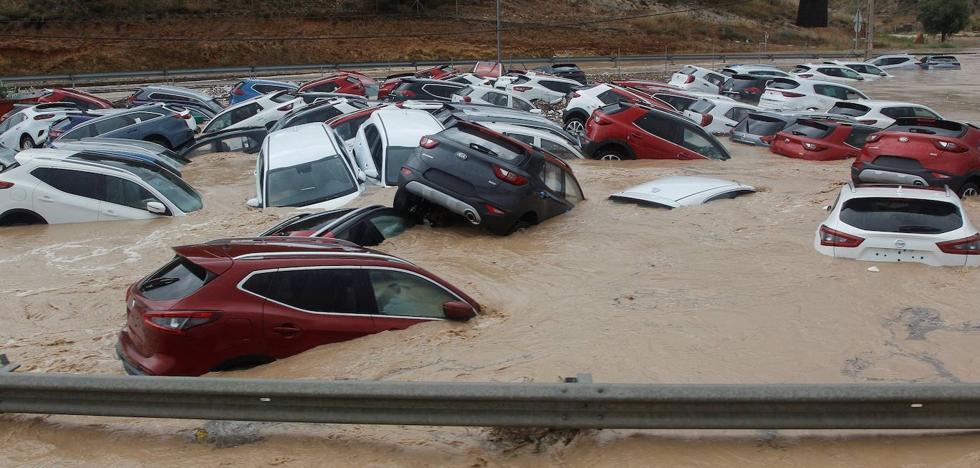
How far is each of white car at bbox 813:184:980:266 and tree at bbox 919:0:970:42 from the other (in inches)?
2729

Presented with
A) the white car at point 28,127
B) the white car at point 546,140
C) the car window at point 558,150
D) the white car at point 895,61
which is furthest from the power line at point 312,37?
the car window at point 558,150

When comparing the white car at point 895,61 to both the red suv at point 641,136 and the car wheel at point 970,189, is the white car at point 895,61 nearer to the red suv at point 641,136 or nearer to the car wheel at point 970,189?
the red suv at point 641,136

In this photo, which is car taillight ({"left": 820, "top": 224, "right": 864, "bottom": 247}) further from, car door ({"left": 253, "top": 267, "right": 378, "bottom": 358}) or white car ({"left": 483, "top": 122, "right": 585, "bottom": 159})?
white car ({"left": 483, "top": 122, "right": 585, "bottom": 159})

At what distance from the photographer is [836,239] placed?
9.90m

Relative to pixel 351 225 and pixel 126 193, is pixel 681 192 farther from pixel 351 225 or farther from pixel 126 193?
pixel 126 193

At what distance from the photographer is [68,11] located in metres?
55.6

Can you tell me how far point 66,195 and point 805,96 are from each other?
21.6 meters

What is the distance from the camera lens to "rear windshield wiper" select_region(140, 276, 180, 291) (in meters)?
6.80

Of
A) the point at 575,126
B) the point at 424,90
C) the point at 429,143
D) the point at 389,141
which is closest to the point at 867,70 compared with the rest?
the point at 424,90

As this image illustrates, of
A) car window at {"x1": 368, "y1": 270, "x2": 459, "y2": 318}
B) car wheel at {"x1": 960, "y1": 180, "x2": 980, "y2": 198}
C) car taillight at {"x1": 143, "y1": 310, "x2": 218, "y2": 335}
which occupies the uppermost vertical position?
car taillight at {"x1": 143, "y1": 310, "x2": 218, "y2": 335}

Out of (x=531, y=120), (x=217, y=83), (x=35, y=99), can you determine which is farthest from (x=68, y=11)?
(x=531, y=120)

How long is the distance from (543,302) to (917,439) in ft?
14.5

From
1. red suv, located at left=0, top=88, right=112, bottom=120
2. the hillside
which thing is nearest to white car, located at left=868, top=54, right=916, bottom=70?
the hillside

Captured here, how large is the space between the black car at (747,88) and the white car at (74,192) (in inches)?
892
